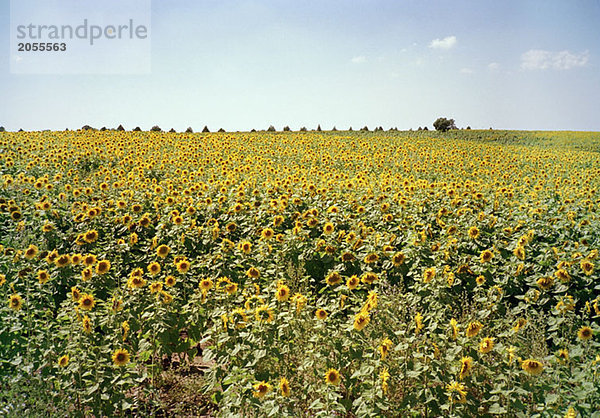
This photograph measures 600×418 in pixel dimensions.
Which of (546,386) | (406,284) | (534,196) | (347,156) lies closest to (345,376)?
(546,386)

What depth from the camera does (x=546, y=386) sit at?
9.19ft

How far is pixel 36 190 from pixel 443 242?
7.36 metres

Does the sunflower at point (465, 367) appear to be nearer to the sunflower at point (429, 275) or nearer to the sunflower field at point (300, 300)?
the sunflower field at point (300, 300)

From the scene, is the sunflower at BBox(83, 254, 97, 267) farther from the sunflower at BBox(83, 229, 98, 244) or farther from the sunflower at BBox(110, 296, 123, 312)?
the sunflower at BBox(110, 296, 123, 312)

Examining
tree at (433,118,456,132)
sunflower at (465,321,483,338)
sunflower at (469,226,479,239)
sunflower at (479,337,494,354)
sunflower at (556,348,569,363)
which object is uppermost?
tree at (433,118,456,132)

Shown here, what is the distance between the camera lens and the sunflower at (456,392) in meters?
2.81

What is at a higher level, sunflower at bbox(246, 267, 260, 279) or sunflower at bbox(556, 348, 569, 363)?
sunflower at bbox(246, 267, 260, 279)

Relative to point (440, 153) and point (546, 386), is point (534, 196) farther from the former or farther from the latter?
point (440, 153)

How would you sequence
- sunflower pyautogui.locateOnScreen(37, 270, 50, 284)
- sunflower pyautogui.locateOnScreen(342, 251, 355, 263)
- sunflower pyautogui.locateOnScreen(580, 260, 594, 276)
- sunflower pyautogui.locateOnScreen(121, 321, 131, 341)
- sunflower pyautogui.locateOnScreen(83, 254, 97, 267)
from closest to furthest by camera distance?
sunflower pyautogui.locateOnScreen(121, 321, 131, 341)
sunflower pyautogui.locateOnScreen(37, 270, 50, 284)
sunflower pyautogui.locateOnScreen(83, 254, 97, 267)
sunflower pyautogui.locateOnScreen(580, 260, 594, 276)
sunflower pyautogui.locateOnScreen(342, 251, 355, 263)

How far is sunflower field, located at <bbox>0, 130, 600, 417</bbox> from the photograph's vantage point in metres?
3.06

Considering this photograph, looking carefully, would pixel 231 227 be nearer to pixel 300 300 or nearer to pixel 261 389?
pixel 300 300

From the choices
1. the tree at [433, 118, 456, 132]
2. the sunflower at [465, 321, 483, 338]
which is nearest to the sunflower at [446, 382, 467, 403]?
the sunflower at [465, 321, 483, 338]

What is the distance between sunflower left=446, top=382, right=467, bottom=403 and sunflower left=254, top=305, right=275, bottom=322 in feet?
4.58

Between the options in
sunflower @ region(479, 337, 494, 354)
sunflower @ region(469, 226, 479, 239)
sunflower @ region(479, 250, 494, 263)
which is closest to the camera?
sunflower @ region(479, 337, 494, 354)
